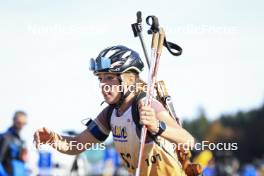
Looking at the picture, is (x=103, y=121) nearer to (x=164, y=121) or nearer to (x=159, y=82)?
(x=159, y=82)

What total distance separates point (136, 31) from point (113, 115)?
984mm

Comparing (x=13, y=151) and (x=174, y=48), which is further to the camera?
(x=13, y=151)

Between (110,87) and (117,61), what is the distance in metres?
0.27

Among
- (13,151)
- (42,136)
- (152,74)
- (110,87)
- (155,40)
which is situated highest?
(155,40)

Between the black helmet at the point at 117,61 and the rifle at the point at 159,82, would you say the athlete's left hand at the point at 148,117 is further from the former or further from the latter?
the black helmet at the point at 117,61

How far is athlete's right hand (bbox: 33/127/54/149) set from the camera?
756 centimetres

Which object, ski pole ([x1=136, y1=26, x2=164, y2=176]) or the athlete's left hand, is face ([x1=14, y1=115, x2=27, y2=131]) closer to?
ski pole ([x1=136, y1=26, x2=164, y2=176])

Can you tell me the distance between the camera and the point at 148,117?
6.63 meters

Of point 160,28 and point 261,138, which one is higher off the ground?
point 160,28

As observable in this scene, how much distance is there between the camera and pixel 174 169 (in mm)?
7250

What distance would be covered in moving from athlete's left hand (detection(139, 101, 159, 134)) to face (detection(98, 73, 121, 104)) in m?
0.64

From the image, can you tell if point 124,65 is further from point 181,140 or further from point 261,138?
point 261,138

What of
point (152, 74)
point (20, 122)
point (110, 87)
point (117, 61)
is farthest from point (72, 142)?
point (20, 122)

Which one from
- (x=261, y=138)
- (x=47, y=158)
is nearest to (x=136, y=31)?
(x=47, y=158)
